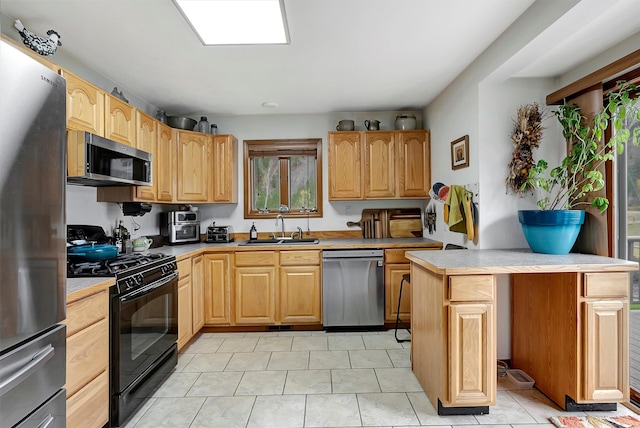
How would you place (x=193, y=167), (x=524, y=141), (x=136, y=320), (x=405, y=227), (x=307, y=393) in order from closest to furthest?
(x=136, y=320) → (x=307, y=393) → (x=524, y=141) → (x=193, y=167) → (x=405, y=227)

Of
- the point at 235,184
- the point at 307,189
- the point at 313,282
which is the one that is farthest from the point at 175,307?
the point at 307,189

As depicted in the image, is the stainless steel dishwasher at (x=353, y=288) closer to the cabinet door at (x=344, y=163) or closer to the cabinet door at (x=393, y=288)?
the cabinet door at (x=393, y=288)

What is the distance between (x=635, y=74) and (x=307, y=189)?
117 inches

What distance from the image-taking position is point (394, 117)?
4.05 metres

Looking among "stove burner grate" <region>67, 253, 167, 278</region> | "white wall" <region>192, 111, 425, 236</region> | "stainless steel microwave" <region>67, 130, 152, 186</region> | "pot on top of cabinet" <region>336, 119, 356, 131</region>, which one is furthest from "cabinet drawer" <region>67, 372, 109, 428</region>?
"pot on top of cabinet" <region>336, 119, 356, 131</region>

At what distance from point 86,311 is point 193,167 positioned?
2.15 meters

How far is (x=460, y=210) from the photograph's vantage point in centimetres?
271

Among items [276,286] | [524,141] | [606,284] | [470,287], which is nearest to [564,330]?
[606,284]

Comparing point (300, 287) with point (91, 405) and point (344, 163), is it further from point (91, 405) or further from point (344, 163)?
point (91, 405)

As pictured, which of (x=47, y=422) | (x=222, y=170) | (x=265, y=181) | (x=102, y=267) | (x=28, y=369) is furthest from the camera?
(x=265, y=181)

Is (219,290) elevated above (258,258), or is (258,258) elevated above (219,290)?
(258,258)

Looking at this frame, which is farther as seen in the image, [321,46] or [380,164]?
[380,164]

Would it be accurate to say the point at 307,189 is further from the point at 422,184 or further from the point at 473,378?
the point at 473,378

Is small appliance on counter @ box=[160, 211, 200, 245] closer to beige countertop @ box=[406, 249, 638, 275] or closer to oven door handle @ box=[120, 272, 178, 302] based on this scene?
oven door handle @ box=[120, 272, 178, 302]
